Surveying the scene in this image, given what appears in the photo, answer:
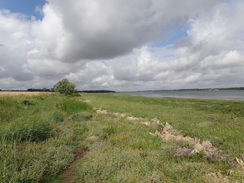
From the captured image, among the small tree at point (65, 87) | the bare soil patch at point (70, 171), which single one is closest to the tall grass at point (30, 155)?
the bare soil patch at point (70, 171)

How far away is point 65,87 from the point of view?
85938 millimetres

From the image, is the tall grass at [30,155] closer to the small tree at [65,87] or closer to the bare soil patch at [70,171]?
→ the bare soil patch at [70,171]

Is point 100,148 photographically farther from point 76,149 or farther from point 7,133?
point 7,133

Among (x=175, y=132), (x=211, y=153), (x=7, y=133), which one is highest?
(x=7, y=133)

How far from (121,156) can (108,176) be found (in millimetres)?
1063

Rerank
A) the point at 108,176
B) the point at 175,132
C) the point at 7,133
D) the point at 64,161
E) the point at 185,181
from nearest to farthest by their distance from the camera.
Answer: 1. the point at 185,181
2. the point at 108,176
3. the point at 64,161
4. the point at 7,133
5. the point at 175,132

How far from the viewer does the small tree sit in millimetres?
86000

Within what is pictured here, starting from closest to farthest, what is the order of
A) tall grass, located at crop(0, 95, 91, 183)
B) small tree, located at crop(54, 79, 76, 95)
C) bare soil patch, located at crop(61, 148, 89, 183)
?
tall grass, located at crop(0, 95, 91, 183) → bare soil patch, located at crop(61, 148, 89, 183) → small tree, located at crop(54, 79, 76, 95)

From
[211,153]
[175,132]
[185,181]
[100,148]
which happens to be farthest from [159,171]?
[175,132]

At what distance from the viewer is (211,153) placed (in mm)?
5426

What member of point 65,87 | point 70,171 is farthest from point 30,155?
point 65,87

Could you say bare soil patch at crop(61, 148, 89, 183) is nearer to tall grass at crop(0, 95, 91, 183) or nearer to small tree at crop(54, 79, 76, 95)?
tall grass at crop(0, 95, 91, 183)

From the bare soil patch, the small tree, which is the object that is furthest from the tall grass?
the small tree

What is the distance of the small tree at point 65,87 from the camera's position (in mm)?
Answer: 86000
